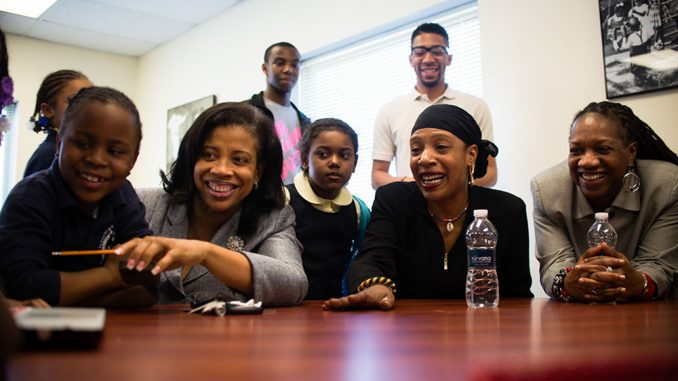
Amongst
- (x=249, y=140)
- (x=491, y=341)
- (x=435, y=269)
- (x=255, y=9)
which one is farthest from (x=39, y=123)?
(x=255, y=9)

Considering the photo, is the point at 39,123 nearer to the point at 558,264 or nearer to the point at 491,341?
the point at 558,264

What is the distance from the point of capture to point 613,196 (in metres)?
2.06

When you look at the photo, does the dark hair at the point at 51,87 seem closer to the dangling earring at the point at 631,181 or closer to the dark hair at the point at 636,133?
the dark hair at the point at 636,133

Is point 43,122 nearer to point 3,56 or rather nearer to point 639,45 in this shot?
point 3,56

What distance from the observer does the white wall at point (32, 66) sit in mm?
6852

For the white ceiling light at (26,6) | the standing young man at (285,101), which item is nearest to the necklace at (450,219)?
the standing young man at (285,101)

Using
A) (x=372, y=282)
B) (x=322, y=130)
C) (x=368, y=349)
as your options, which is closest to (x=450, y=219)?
(x=372, y=282)

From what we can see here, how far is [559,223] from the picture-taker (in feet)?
6.79

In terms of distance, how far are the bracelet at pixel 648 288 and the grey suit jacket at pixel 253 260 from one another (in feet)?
3.30

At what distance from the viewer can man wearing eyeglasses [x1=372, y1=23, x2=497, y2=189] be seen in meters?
3.42

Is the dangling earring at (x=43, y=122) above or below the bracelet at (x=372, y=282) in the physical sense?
above

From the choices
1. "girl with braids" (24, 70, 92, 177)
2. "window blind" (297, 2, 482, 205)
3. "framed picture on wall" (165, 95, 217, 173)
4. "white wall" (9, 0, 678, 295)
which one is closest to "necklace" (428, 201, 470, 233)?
"white wall" (9, 0, 678, 295)

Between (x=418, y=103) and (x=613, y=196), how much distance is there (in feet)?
5.38

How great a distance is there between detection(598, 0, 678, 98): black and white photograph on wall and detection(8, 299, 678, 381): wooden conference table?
2.29 meters
